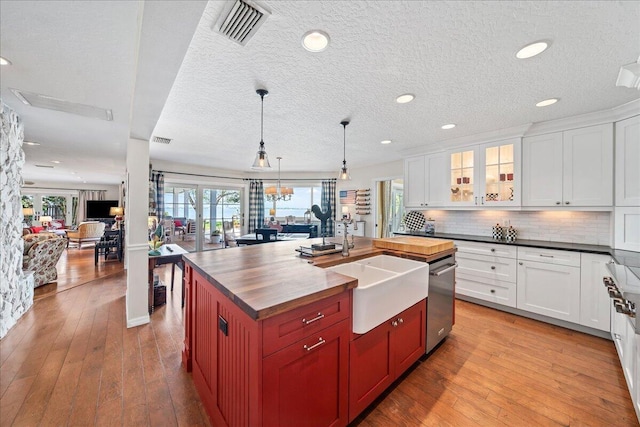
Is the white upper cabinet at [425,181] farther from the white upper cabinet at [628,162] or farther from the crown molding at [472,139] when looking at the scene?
the white upper cabinet at [628,162]

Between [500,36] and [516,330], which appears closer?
[500,36]

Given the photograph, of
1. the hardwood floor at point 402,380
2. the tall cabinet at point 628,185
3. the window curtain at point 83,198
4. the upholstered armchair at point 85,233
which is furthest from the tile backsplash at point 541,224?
the window curtain at point 83,198

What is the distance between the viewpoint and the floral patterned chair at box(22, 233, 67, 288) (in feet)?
12.7

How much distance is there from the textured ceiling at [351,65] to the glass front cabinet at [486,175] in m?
0.35

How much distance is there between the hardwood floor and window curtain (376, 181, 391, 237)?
3.49 metres

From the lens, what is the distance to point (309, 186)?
727 centimetres

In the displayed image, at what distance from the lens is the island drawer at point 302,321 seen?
1069mm

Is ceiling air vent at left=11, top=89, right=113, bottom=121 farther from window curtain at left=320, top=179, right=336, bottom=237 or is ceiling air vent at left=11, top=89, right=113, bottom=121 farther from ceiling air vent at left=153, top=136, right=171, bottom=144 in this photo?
window curtain at left=320, top=179, right=336, bottom=237

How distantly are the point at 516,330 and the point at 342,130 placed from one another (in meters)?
3.17

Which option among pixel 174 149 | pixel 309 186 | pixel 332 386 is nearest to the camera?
pixel 332 386

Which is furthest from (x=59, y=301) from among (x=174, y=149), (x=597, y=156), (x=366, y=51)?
(x=597, y=156)

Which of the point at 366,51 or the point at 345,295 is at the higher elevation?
the point at 366,51

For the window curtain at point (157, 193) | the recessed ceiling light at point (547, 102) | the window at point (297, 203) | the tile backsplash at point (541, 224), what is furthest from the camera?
the window at point (297, 203)

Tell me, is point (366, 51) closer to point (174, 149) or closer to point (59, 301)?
point (174, 149)
